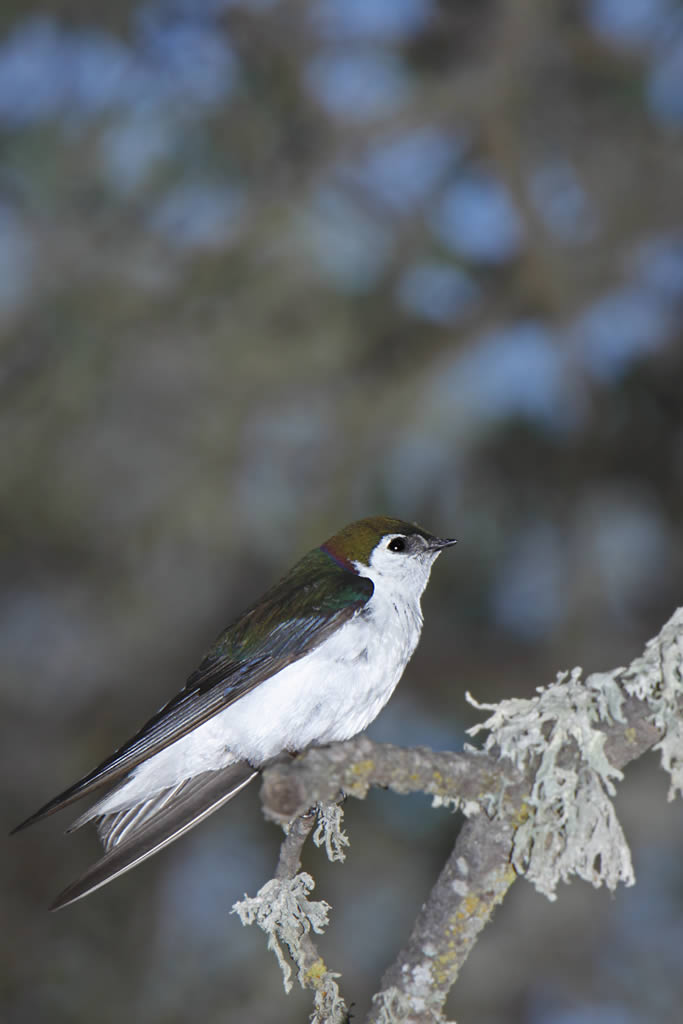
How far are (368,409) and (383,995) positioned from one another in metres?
3.69

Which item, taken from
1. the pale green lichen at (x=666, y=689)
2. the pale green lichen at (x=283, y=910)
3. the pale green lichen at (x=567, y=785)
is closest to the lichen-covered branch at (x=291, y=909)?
the pale green lichen at (x=283, y=910)

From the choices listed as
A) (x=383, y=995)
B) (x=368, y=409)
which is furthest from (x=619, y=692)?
(x=368, y=409)

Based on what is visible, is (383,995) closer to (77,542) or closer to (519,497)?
(77,542)

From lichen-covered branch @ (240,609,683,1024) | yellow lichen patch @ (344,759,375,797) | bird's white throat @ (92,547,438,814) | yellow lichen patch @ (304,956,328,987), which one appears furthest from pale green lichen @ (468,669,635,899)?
bird's white throat @ (92,547,438,814)

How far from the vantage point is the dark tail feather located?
2.55 m

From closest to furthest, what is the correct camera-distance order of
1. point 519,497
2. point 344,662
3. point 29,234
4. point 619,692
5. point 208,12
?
point 619,692 < point 344,662 < point 29,234 < point 208,12 < point 519,497

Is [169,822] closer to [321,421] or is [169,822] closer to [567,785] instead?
[567,785]

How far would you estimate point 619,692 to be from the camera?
206 cm

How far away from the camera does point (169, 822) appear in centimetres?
282

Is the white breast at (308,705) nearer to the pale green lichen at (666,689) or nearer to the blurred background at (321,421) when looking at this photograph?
the pale green lichen at (666,689)

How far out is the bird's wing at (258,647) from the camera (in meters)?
2.77

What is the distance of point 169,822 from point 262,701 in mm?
380

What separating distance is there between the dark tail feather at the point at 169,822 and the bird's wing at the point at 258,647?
16 cm

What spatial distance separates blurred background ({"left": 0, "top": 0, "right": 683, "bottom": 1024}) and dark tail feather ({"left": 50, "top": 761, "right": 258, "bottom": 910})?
244 centimetres
